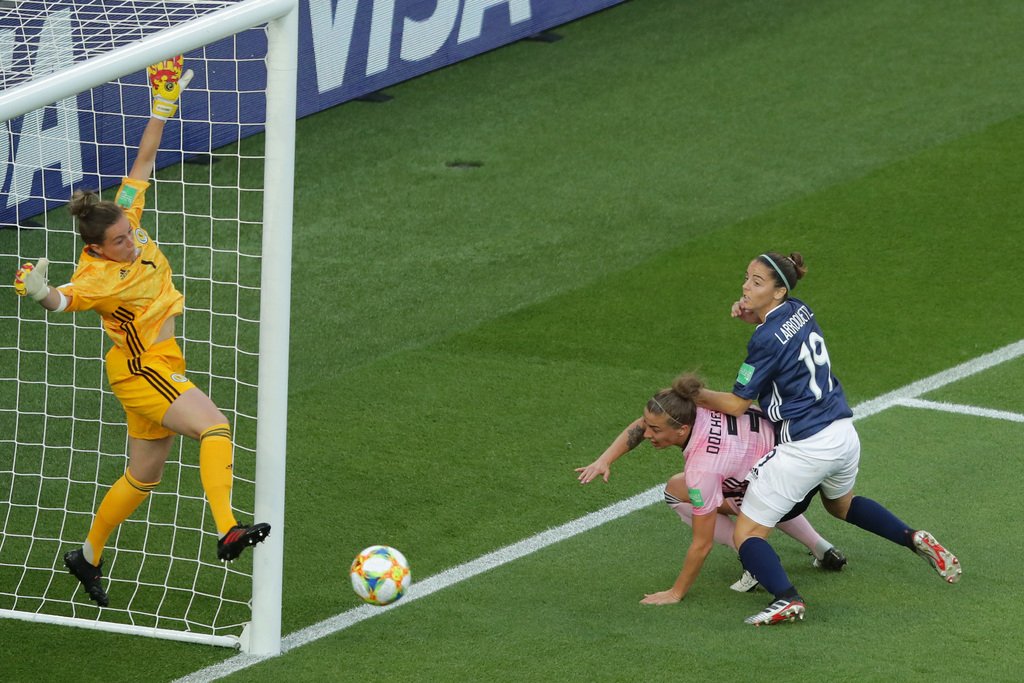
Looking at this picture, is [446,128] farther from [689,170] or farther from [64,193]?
[64,193]

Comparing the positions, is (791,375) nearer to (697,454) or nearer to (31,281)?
(697,454)

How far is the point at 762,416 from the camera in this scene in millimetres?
6840

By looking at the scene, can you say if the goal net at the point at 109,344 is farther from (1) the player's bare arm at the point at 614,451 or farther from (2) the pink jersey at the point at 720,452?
(2) the pink jersey at the point at 720,452

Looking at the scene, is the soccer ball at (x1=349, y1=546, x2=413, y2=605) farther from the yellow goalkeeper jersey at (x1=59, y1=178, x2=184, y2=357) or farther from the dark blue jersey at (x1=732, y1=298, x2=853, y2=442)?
the dark blue jersey at (x1=732, y1=298, x2=853, y2=442)

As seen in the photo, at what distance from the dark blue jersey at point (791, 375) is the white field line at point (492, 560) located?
136 cm

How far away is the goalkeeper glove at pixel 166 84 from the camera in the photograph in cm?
669

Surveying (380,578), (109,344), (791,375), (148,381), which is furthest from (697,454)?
(109,344)

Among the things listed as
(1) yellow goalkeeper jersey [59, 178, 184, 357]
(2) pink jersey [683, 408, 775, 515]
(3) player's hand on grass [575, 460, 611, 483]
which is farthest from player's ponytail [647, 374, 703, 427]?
(1) yellow goalkeeper jersey [59, 178, 184, 357]

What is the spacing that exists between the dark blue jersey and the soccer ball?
158 cm

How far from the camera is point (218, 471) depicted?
631cm

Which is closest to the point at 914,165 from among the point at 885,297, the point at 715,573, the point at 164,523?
the point at 885,297

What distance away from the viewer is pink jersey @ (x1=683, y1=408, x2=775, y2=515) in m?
6.64

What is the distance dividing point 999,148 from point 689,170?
2.63 meters

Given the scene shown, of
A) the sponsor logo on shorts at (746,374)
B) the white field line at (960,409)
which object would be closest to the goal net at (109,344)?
the sponsor logo on shorts at (746,374)
